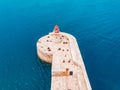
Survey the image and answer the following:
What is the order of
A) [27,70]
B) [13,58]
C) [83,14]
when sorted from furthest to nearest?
1. [83,14]
2. [13,58]
3. [27,70]

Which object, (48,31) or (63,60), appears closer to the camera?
(63,60)

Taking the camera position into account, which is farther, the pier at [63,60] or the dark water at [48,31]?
the dark water at [48,31]

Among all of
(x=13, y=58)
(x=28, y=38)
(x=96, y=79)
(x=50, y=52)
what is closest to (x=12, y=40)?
(x=28, y=38)

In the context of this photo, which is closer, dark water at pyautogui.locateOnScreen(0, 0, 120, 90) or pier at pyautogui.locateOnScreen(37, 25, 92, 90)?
pier at pyautogui.locateOnScreen(37, 25, 92, 90)

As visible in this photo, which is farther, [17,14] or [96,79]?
[17,14]

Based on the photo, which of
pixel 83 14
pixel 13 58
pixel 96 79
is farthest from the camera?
pixel 83 14

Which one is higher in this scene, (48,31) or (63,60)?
(48,31)

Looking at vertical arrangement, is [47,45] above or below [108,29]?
below

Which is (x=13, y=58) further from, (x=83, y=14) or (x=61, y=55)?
(x=83, y=14)
